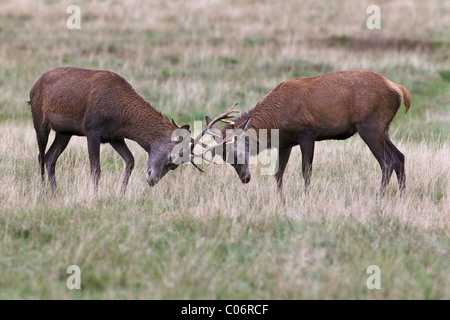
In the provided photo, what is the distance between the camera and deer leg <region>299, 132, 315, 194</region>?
9.41 m

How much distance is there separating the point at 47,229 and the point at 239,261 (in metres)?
2.01

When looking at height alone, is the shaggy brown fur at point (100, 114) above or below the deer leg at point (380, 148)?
above

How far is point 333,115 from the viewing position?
30.9ft

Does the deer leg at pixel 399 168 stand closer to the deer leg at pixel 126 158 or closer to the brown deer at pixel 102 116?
the brown deer at pixel 102 116

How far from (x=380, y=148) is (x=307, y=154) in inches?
38.5

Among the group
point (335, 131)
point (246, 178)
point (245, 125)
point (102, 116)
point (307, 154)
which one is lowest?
point (246, 178)

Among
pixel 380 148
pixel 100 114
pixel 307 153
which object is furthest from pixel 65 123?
pixel 380 148

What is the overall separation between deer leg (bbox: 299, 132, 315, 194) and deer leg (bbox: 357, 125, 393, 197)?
65 centimetres

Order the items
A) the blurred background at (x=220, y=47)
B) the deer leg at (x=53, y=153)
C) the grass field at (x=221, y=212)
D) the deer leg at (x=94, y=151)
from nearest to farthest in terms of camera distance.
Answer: the grass field at (x=221, y=212)
the deer leg at (x=94, y=151)
the deer leg at (x=53, y=153)
the blurred background at (x=220, y=47)

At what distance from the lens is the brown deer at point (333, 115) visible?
369 inches

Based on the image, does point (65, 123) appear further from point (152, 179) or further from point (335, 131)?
point (335, 131)

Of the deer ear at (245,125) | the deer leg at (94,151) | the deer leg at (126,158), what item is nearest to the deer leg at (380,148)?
the deer ear at (245,125)

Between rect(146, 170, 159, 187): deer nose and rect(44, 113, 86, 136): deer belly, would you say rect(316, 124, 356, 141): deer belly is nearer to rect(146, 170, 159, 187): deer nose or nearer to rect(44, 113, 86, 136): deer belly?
rect(146, 170, 159, 187): deer nose

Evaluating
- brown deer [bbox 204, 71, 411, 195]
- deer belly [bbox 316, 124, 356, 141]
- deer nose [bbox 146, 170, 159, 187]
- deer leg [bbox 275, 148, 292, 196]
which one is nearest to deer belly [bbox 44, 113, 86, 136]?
deer nose [bbox 146, 170, 159, 187]
